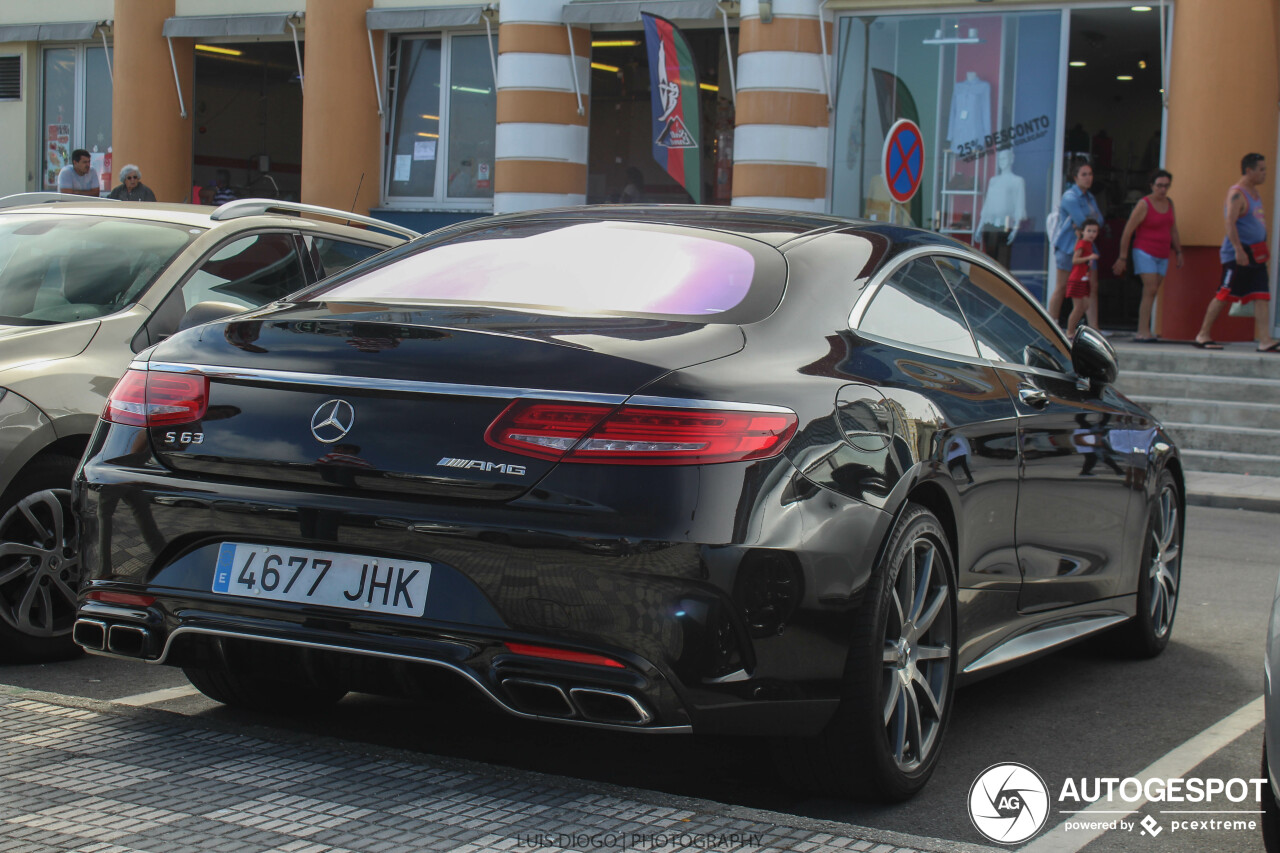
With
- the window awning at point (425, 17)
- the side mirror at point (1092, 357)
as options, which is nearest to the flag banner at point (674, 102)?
the window awning at point (425, 17)

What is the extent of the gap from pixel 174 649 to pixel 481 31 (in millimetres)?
18681

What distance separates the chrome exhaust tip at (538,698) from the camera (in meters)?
3.24

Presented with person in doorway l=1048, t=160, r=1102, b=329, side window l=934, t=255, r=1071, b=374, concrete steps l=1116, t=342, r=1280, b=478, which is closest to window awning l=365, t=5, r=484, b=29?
person in doorway l=1048, t=160, r=1102, b=329

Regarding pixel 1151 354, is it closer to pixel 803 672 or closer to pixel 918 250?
pixel 918 250

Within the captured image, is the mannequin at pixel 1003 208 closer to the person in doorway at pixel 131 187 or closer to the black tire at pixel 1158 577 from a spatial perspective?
the person in doorway at pixel 131 187

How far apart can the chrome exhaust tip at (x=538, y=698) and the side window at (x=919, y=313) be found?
1311mm

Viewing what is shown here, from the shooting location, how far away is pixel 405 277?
4176mm

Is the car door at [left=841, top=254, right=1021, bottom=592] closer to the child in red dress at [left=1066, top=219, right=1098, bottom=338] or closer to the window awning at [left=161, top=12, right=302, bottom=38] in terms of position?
the child in red dress at [left=1066, top=219, right=1098, bottom=338]

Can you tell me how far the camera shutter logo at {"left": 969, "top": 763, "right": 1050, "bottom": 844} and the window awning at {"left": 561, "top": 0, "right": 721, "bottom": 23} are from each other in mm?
15676

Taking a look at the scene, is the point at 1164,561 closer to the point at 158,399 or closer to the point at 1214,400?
the point at 158,399

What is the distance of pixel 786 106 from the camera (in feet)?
59.5

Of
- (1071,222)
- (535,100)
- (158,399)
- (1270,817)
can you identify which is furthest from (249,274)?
(535,100)

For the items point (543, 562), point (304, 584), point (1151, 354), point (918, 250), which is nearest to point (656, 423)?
point (543, 562)

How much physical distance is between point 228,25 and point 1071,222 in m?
13.1
